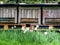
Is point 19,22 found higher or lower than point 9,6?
lower

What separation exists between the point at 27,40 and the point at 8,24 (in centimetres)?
365

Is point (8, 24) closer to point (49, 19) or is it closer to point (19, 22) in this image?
point (19, 22)

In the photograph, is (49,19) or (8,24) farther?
(49,19)

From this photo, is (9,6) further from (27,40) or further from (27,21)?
(27,40)

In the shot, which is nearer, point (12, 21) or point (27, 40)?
point (27, 40)

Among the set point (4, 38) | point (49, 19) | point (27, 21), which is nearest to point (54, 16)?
point (49, 19)

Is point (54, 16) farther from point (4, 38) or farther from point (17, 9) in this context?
point (4, 38)

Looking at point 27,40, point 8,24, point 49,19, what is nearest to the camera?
point 27,40

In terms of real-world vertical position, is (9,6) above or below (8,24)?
above

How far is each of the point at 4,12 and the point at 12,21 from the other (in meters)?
0.46

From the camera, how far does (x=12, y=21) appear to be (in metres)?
9.27

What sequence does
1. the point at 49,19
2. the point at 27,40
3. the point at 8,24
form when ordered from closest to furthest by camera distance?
the point at 27,40, the point at 8,24, the point at 49,19

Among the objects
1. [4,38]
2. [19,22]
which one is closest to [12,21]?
[19,22]

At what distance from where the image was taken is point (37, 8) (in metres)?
9.40
